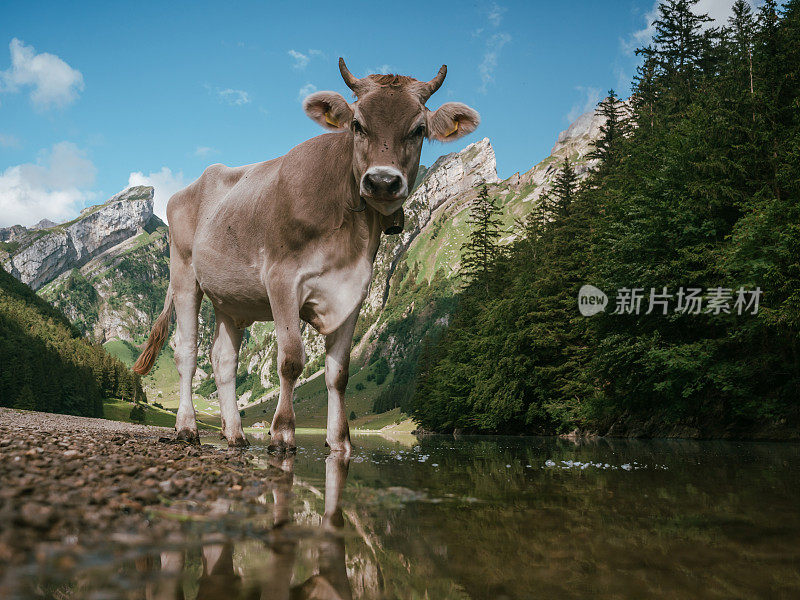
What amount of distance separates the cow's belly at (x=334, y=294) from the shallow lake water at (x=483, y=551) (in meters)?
2.90

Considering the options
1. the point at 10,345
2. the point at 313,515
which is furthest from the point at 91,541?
the point at 10,345

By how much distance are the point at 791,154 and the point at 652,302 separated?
7292 mm

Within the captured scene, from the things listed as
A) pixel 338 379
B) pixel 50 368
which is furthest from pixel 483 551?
pixel 50 368

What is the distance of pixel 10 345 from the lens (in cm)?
10088

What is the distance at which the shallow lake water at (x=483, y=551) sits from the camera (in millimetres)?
1523

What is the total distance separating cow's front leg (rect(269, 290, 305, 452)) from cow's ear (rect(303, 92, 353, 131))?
2.16 meters

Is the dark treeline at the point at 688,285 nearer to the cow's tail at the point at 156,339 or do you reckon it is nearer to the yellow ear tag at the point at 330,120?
the yellow ear tag at the point at 330,120

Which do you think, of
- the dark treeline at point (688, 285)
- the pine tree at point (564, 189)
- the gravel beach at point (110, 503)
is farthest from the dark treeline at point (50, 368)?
the gravel beach at point (110, 503)

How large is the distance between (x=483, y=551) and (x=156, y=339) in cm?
905

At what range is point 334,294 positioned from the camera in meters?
6.37

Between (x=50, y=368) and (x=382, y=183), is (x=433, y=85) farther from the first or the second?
(x=50, y=368)

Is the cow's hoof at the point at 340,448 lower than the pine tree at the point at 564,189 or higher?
lower

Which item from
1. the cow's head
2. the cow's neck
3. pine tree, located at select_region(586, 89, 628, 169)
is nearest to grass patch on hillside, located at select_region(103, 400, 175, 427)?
pine tree, located at select_region(586, 89, 628, 169)

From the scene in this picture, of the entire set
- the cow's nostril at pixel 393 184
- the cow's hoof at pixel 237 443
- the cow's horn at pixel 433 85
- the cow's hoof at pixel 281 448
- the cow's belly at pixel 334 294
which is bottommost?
the cow's hoof at pixel 237 443
